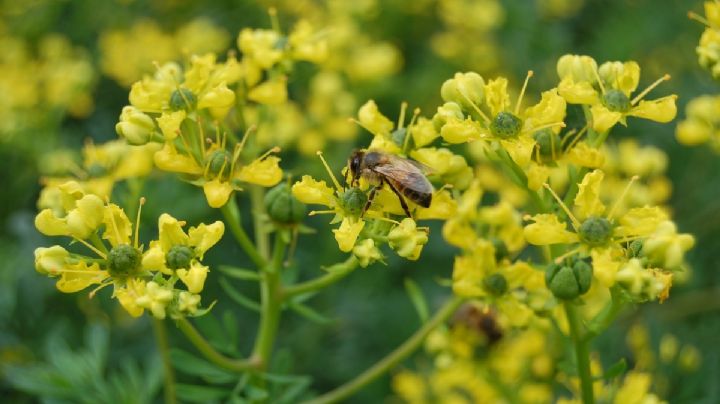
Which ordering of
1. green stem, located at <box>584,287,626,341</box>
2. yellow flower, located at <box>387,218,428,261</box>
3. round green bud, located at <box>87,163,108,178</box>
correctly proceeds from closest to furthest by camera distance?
yellow flower, located at <box>387,218,428,261</box>
green stem, located at <box>584,287,626,341</box>
round green bud, located at <box>87,163,108,178</box>

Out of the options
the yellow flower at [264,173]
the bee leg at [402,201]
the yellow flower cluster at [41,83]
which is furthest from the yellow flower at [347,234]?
the yellow flower cluster at [41,83]

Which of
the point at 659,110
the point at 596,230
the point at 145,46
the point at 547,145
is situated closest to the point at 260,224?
the point at 547,145

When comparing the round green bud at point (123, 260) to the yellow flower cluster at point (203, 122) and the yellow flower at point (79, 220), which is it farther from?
the yellow flower cluster at point (203, 122)

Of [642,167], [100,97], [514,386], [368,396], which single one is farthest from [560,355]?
[100,97]

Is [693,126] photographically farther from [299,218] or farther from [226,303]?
[226,303]

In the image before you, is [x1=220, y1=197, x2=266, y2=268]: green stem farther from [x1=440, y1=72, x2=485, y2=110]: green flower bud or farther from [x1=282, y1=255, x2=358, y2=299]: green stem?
[x1=440, y1=72, x2=485, y2=110]: green flower bud

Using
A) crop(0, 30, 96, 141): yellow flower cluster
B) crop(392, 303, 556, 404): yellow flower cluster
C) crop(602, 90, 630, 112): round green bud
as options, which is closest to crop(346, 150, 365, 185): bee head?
crop(602, 90, 630, 112): round green bud
